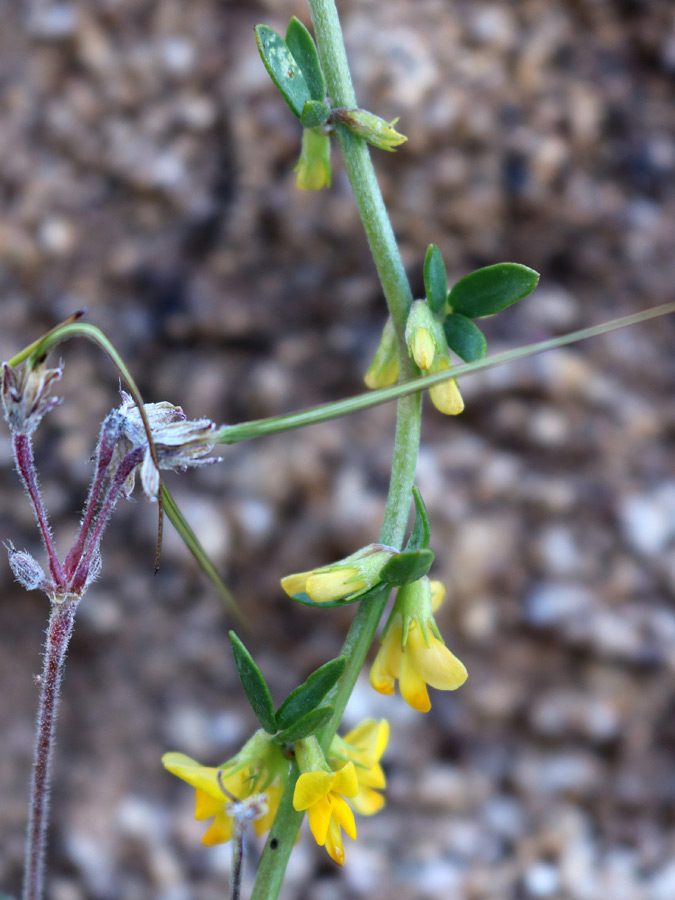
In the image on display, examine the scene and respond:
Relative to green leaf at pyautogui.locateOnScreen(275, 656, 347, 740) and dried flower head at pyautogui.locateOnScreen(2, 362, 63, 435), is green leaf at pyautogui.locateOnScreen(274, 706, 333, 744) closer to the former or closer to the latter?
green leaf at pyautogui.locateOnScreen(275, 656, 347, 740)

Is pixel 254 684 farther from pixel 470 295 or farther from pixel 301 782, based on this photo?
pixel 470 295

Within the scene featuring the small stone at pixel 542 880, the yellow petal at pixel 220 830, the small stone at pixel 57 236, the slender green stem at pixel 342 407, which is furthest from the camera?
the small stone at pixel 57 236

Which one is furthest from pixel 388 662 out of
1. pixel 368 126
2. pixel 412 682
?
pixel 368 126

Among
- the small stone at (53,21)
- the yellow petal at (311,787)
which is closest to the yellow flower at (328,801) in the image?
the yellow petal at (311,787)

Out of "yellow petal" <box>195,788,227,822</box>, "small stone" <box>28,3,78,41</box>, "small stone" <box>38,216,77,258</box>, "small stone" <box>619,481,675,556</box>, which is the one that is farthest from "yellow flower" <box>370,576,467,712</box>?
"small stone" <box>28,3,78,41</box>

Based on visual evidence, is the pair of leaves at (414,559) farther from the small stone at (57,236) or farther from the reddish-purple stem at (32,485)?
the small stone at (57,236)

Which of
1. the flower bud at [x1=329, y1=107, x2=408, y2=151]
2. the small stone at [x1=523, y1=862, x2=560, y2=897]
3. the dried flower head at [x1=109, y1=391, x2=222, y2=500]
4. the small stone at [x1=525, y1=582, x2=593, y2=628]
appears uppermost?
the small stone at [x1=525, y1=582, x2=593, y2=628]
